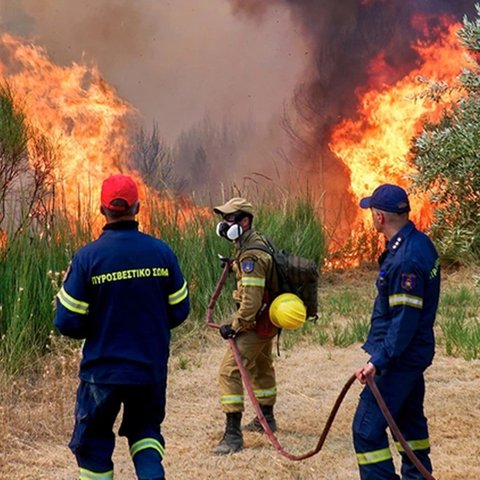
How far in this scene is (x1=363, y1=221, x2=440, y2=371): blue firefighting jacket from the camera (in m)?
4.41

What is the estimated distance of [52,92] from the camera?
54.7ft

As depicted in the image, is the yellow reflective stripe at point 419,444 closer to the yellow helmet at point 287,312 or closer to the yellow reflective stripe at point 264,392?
the yellow helmet at point 287,312

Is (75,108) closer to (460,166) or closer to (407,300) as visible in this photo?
(460,166)

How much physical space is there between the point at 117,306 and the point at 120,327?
107 mm

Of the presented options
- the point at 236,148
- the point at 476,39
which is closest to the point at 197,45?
the point at 236,148

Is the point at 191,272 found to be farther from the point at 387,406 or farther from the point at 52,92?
the point at 52,92

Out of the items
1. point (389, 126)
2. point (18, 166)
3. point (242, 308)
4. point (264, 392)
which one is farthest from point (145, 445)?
point (389, 126)

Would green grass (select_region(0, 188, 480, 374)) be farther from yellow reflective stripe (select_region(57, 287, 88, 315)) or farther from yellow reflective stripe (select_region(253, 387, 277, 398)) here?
yellow reflective stripe (select_region(57, 287, 88, 315))

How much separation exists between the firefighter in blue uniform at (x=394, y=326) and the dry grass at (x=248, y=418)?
1108 mm

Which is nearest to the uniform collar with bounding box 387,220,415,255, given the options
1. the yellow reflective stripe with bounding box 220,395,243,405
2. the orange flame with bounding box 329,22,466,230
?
the yellow reflective stripe with bounding box 220,395,243,405

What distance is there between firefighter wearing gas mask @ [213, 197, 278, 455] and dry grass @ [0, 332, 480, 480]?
Result: 0.26m

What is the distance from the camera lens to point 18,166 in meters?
11.3

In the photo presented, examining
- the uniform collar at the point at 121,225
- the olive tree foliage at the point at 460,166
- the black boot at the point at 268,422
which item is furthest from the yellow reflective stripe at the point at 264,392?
the uniform collar at the point at 121,225

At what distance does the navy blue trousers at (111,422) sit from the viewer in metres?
4.36
